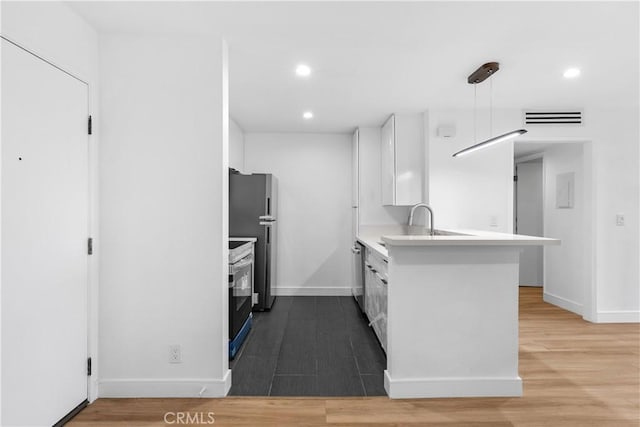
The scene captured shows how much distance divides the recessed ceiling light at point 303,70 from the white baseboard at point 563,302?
417cm

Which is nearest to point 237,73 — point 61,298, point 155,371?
point 61,298

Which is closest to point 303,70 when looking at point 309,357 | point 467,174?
point 467,174

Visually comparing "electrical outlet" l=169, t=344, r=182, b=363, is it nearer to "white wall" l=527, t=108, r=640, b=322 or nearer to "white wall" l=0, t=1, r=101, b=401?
"white wall" l=0, t=1, r=101, b=401

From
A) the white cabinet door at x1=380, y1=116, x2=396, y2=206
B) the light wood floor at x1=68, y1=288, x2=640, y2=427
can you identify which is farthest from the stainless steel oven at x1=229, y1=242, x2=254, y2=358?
the white cabinet door at x1=380, y1=116, x2=396, y2=206

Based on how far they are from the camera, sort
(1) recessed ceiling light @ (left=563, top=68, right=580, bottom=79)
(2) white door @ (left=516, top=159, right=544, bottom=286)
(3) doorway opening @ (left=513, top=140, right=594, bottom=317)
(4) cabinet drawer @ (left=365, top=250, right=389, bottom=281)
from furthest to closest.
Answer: (2) white door @ (left=516, top=159, right=544, bottom=286) → (3) doorway opening @ (left=513, top=140, right=594, bottom=317) → (1) recessed ceiling light @ (left=563, top=68, right=580, bottom=79) → (4) cabinet drawer @ (left=365, top=250, right=389, bottom=281)

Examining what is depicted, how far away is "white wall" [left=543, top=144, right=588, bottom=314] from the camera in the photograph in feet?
14.1

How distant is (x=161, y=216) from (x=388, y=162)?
285 centimetres

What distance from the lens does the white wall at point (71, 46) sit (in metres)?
1.70

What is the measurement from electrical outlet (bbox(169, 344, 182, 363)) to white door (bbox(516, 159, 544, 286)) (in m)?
5.63

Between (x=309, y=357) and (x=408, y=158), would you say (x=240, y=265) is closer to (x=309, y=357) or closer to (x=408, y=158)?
(x=309, y=357)

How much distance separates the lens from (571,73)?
2955 millimetres

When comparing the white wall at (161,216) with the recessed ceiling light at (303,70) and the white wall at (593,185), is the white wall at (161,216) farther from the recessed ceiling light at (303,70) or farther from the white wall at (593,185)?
the white wall at (593,185)

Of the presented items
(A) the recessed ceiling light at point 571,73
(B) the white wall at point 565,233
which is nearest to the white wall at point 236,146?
(A) the recessed ceiling light at point 571,73

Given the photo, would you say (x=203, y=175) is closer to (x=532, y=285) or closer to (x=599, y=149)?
(x=599, y=149)
